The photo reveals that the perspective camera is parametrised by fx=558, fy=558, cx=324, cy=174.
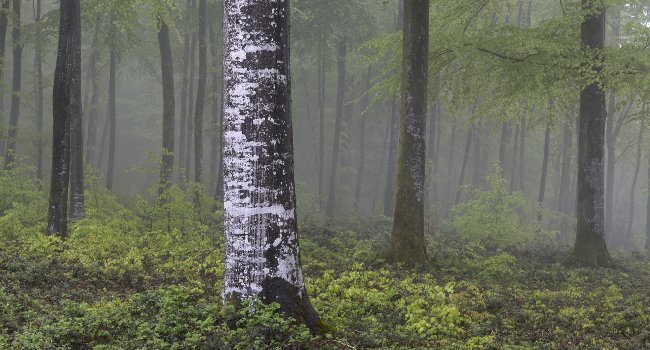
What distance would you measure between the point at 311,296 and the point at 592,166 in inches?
402

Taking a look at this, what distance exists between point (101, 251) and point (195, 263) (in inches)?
78.5

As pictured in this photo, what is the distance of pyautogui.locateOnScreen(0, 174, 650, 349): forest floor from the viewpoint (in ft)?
17.4

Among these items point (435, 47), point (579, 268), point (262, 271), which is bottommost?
point (579, 268)

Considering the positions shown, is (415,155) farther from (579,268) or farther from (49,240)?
(49,240)

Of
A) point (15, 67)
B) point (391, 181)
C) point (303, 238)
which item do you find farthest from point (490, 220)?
point (15, 67)

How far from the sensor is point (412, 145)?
1120cm

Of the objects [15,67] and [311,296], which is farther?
[15,67]

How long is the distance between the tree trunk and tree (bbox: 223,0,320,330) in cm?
1109

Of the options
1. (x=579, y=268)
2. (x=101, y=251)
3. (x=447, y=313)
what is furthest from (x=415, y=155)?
(x=101, y=251)

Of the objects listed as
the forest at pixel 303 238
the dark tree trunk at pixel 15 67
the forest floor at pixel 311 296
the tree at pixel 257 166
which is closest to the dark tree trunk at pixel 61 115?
the forest at pixel 303 238

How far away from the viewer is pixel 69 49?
11.1 m

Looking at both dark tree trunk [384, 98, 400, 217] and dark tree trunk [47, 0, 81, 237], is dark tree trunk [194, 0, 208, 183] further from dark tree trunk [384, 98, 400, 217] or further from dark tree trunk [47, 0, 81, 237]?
dark tree trunk [384, 98, 400, 217]

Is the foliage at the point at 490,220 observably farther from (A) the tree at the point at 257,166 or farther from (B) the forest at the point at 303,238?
(A) the tree at the point at 257,166

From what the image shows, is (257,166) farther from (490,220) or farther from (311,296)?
(490,220)
